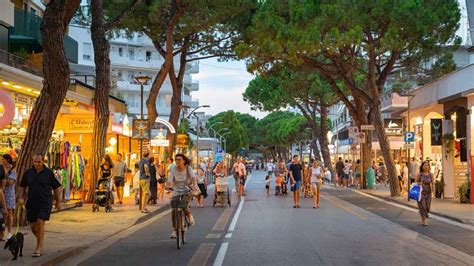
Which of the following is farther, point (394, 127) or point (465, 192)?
point (394, 127)

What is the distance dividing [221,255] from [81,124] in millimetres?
16151

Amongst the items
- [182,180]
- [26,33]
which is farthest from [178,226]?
[26,33]

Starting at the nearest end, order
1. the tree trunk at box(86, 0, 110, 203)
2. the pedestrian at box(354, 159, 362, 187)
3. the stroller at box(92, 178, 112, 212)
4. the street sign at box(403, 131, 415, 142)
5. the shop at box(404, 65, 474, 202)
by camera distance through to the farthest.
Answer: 1. the stroller at box(92, 178, 112, 212)
2. the tree trunk at box(86, 0, 110, 203)
3. the shop at box(404, 65, 474, 202)
4. the street sign at box(403, 131, 415, 142)
5. the pedestrian at box(354, 159, 362, 187)

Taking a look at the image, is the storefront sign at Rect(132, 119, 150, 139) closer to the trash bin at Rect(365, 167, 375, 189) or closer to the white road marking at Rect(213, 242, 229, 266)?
the white road marking at Rect(213, 242, 229, 266)

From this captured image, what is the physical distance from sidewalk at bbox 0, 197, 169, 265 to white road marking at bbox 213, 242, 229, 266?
9.18ft

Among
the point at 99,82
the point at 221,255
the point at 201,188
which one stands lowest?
the point at 221,255

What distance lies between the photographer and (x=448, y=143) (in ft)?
93.9

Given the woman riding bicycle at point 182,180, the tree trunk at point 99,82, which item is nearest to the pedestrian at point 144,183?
the tree trunk at point 99,82

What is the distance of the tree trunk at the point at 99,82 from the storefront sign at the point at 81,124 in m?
2.93

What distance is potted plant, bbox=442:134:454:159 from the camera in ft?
93.2

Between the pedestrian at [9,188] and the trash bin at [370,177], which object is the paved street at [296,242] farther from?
the trash bin at [370,177]

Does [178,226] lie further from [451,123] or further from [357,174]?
[357,174]

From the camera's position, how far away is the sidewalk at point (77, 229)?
11.7 m

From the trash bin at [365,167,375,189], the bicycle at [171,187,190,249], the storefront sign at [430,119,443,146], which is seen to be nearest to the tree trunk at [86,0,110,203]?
the bicycle at [171,187,190,249]
